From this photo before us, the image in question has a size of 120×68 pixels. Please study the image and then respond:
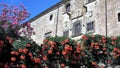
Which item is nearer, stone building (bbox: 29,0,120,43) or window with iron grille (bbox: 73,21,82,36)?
stone building (bbox: 29,0,120,43)

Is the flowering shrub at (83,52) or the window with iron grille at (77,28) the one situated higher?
the window with iron grille at (77,28)

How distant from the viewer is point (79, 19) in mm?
23375

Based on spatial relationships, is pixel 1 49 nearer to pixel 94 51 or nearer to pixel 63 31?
pixel 94 51

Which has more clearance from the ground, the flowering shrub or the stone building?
the stone building

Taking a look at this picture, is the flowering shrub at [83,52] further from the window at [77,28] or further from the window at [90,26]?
the window at [77,28]

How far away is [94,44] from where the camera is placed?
11945 mm

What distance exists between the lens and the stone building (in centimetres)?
2040

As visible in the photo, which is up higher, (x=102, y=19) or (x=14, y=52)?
(x=102, y=19)

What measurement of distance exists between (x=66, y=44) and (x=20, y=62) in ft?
7.86

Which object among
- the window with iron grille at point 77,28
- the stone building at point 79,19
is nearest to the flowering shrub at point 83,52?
the stone building at point 79,19

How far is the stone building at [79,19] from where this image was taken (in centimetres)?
2040

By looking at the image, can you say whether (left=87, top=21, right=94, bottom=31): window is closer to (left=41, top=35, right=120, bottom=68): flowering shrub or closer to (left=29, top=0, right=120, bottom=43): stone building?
(left=29, top=0, right=120, bottom=43): stone building

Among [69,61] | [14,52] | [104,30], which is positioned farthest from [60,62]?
[104,30]

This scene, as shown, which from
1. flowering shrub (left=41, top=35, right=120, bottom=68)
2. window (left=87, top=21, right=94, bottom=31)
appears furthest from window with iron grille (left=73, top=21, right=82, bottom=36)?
flowering shrub (left=41, top=35, right=120, bottom=68)
